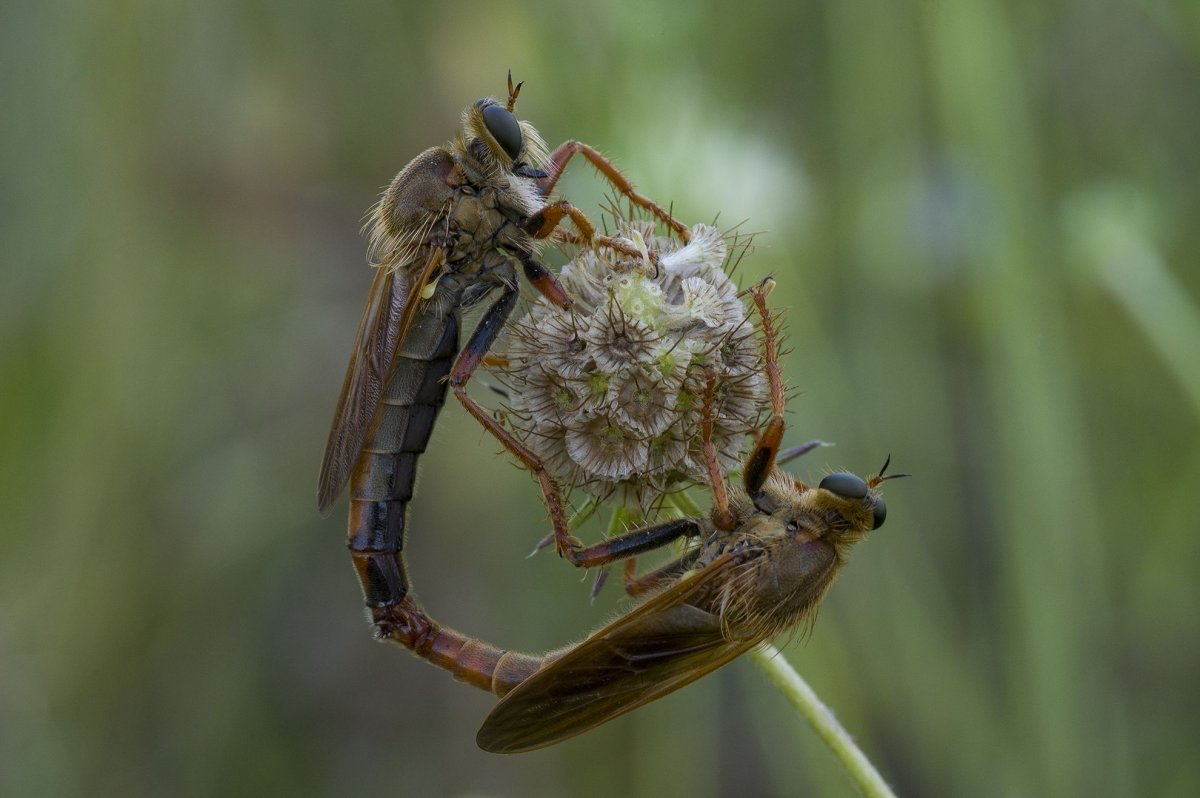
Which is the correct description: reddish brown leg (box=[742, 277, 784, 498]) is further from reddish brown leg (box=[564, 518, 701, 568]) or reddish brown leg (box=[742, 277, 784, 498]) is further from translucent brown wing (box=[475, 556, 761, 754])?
translucent brown wing (box=[475, 556, 761, 754])

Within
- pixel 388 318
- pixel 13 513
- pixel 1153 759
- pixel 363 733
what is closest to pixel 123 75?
pixel 13 513

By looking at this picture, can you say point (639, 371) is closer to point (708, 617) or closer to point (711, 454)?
point (711, 454)

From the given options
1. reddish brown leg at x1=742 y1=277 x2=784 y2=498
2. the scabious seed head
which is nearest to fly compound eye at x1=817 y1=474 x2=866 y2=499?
reddish brown leg at x1=742 y1=277 x2=784 y2=498

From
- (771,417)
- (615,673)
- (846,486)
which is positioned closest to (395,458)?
(615,673)

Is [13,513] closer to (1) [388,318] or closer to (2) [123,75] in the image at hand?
(2) [123,75]

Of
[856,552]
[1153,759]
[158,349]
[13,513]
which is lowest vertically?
[1153,759]
